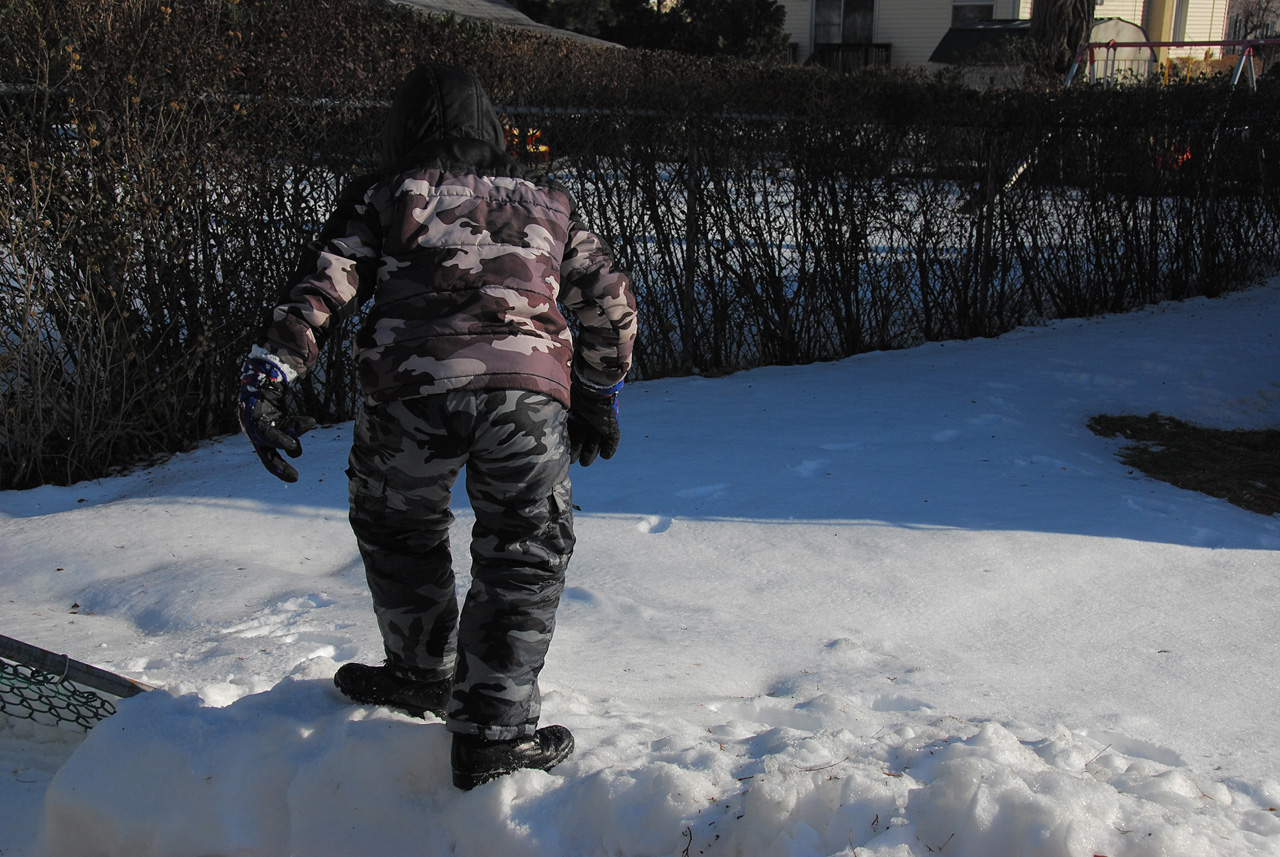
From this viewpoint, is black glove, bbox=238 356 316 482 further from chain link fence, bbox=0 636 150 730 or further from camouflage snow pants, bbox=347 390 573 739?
chain link fence, bbox=0 636 150 730

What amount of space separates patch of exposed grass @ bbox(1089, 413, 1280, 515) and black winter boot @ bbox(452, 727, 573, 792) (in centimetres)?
379

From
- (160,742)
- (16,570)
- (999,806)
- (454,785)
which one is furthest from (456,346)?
(16,570)

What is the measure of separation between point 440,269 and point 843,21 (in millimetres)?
29453

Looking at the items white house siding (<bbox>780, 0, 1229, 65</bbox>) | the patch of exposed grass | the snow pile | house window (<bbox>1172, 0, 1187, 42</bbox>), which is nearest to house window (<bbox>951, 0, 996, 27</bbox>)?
white house siding (<bbox>780, 0, 1229, 65</bbox>)

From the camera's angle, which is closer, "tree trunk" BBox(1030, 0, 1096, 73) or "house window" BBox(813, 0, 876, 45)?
"tree trunk" BBox(1030, 0, 1096, 73)

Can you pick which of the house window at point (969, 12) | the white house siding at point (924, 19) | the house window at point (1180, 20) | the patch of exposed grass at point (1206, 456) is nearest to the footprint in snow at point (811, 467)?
the patch of exposed grass at point (1206, 456)

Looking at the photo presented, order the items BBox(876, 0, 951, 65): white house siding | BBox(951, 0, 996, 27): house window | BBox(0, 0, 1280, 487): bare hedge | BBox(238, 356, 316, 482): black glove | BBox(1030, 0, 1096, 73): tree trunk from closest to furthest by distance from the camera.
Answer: BBox(238, 356, 316, 482): black glove → BBox(0, 0, 1280, 487): bare hedge → BBox(1030, 0, 1096, 73): tree trunk → BBox(951, 0, 996, 27): house window → BBox(876, 0, 951, 65): white house siding

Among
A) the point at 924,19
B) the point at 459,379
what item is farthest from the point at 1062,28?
the point at 459,379

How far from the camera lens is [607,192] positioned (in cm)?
595

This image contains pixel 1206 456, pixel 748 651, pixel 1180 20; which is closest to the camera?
pixel 748 651

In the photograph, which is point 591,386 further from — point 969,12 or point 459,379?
point 969,12

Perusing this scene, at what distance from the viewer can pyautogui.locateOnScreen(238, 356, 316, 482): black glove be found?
6.72 ft

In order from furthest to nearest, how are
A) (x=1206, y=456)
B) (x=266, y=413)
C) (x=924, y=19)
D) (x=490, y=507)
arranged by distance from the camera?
(x=924, y=19) → (x=1206, y=456) → (x=490, y=507) → (x=266, y=413)

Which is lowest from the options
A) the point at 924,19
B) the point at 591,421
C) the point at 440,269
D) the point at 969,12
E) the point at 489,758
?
the point at 489,758
